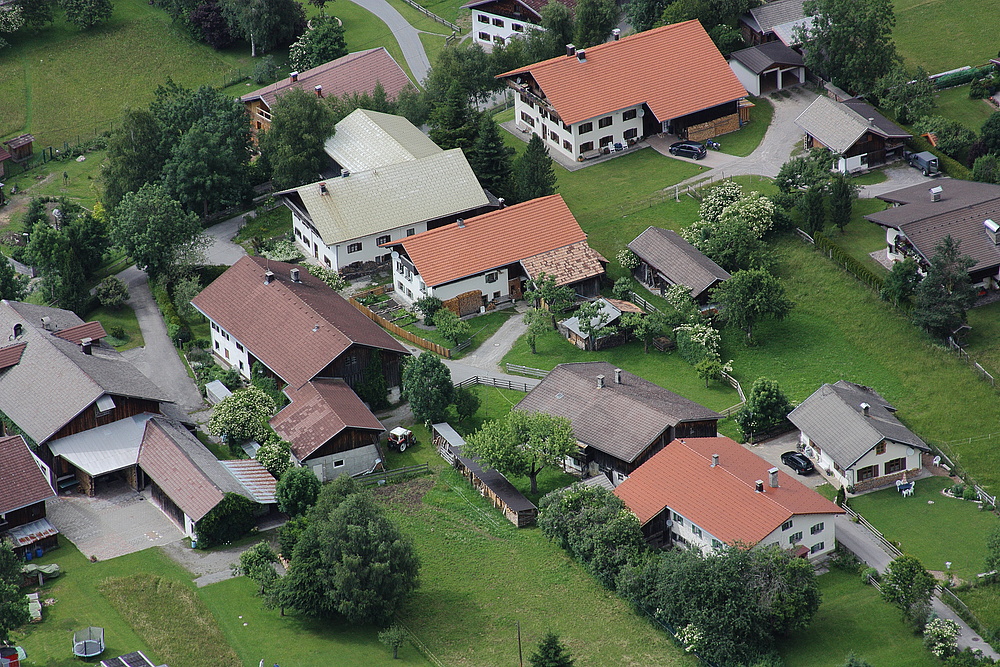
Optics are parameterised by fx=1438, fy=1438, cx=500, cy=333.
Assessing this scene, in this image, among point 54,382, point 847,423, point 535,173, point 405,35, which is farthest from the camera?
point 405,35

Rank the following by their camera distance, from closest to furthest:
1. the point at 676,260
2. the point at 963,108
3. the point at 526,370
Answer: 1. the point at 526,370
2. the point at 676,260
3. the point at 963,108

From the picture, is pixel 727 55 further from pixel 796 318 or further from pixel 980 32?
pixel 796 318

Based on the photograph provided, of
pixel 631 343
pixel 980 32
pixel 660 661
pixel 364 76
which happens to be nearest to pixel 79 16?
pixel 364 76

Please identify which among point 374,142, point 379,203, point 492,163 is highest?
point 374,142

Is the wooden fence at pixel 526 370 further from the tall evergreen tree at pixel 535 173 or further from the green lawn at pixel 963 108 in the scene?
the green lawn at pixel 963 108

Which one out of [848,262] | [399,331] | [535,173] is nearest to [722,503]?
[848,262]

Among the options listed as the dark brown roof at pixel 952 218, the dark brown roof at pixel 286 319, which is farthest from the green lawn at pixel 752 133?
the dark brown roof at pixel 286 319

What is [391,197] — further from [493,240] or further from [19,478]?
[19,478]
